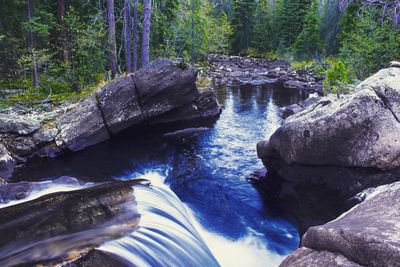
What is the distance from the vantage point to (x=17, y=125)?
1245 cm

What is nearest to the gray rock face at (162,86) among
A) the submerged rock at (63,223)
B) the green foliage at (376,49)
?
the submerged rock at (63,223)

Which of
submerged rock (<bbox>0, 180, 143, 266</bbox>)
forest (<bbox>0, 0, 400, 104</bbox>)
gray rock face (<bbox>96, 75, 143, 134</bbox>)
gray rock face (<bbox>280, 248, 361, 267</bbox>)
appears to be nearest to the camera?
gray rock face (<bbox>280, 248, 361, 267</bbox>)

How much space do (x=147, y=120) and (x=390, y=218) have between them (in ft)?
43.1

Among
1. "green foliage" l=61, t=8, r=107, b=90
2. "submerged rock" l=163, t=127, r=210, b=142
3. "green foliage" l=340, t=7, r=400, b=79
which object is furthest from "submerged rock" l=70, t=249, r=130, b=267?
"green foliage" l=340, t=7, r=400, b=79

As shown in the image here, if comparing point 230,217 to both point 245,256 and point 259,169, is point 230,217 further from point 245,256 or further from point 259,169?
point 259,169

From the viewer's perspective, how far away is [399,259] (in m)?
3.55

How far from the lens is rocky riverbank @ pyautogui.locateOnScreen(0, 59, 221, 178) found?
12.4 meters

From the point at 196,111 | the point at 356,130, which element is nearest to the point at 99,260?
the point at 356,130

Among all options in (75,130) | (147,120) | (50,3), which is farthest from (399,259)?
(50,3)

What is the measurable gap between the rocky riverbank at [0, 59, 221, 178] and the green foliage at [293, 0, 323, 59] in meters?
29.3

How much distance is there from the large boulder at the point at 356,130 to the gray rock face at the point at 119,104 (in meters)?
7.91

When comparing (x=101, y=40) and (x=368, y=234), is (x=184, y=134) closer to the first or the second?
(x=101, y=40)

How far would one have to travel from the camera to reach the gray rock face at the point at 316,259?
398cm

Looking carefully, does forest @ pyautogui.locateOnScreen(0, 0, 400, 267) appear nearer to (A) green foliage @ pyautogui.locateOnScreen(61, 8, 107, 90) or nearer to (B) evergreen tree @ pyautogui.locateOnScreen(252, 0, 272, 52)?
(A) green foliage @ pyautogui.locateOnScreen(61, 8, 107, 90)
